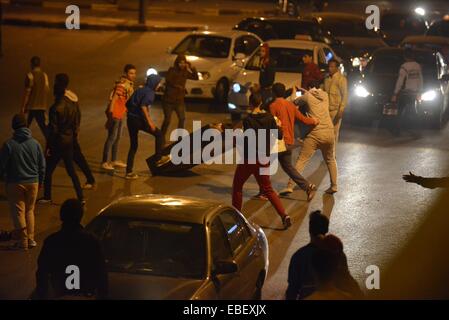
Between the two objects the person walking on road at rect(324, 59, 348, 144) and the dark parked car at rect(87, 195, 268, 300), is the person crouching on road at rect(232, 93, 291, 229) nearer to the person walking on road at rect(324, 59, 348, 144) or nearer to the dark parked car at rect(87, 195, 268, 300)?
the dark parked car at rect(87, 195, 268, 300)

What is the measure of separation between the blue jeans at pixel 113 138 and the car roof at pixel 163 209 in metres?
6.44

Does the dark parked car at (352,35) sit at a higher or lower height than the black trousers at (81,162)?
higher

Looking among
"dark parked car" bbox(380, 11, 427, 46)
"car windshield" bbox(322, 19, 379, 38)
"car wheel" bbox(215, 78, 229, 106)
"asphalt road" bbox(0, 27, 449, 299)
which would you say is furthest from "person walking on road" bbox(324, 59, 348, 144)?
"dark parked car" bbox(380, 11, 427, 46)

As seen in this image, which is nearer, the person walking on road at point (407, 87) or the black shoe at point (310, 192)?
the black shoe at point (310, 192)

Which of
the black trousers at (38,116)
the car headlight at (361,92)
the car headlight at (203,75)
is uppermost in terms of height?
the car headlight at (203,75)

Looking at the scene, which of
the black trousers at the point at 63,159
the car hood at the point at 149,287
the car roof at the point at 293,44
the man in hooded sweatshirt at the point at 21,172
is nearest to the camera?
the car hood at the point at 149,287

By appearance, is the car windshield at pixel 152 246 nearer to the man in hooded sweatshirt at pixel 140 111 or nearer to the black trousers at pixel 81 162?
the black trousers at pixel 81 162

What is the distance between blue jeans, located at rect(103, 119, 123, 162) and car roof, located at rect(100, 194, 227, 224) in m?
6.44

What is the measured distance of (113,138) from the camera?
613 inches

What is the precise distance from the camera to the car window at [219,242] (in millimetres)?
8367

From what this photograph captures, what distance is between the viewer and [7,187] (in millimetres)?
10898

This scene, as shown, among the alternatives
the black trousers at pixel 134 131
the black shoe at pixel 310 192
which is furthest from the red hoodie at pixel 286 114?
the black trousers at pixel 134 131
